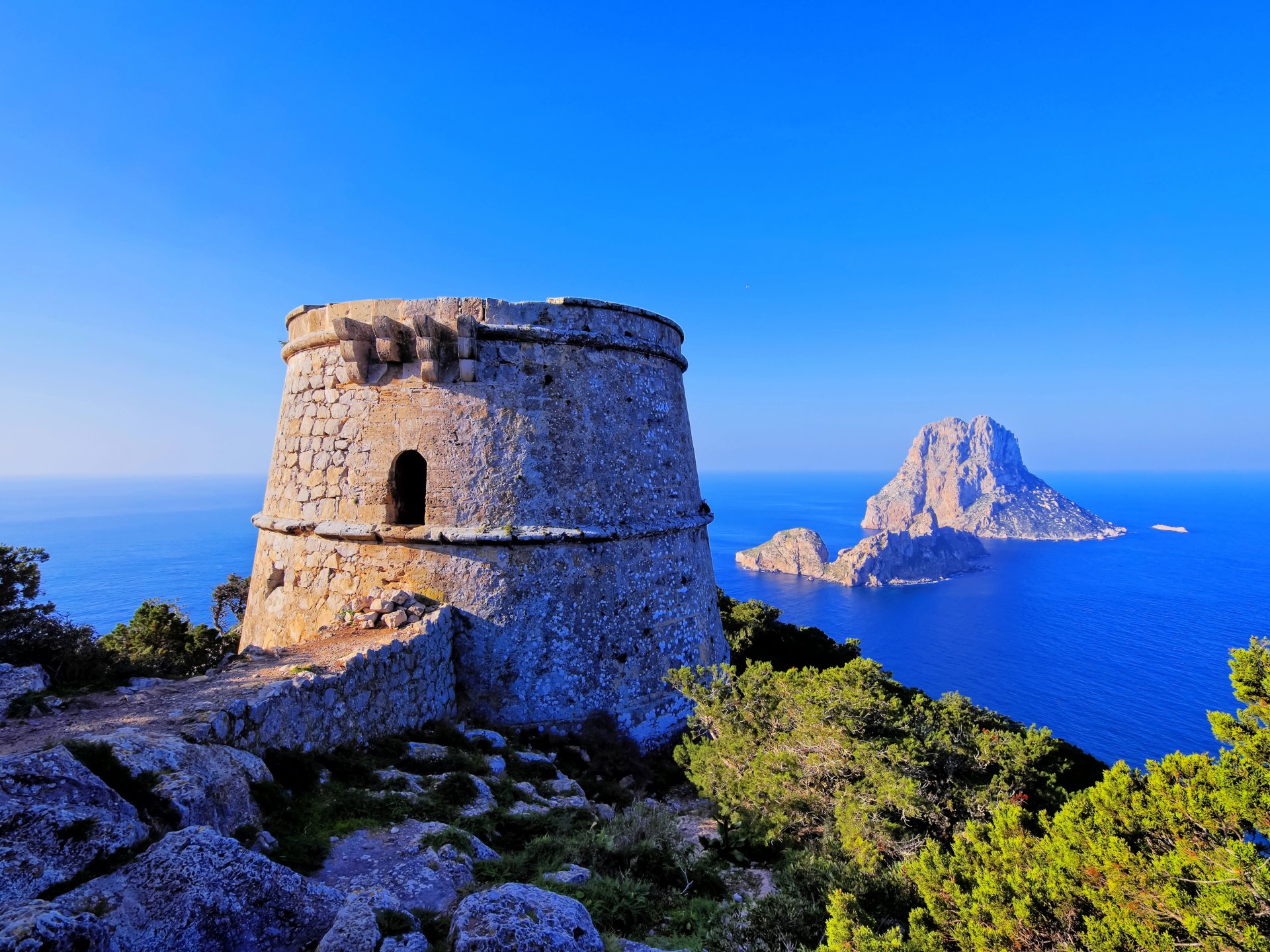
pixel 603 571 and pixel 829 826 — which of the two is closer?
pixel 829 826

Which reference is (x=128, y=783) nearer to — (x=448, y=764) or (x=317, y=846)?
(x=317, y=846)

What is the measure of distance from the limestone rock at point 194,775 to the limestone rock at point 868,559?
80.7m

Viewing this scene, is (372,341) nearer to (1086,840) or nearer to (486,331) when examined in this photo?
(486,331)

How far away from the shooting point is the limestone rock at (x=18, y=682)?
15.0ft

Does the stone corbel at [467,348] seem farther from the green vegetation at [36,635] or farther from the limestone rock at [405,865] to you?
the limestone rock at [405,865]

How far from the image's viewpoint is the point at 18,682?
15.6 feet

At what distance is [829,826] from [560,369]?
6.13m

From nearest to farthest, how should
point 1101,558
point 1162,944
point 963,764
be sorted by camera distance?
1. point 1162,944
2. point 963,764
3. point 1101,558

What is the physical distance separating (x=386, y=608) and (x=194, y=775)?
3.90 m

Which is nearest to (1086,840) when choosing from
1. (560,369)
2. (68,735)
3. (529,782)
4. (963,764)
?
(963,764)

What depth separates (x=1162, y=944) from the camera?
2.59 m

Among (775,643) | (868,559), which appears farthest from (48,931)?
(868,559)

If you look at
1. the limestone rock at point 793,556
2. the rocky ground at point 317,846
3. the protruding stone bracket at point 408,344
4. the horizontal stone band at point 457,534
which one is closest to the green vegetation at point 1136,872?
the rocky ground at point 317,846

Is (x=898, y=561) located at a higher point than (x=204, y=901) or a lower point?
lower
